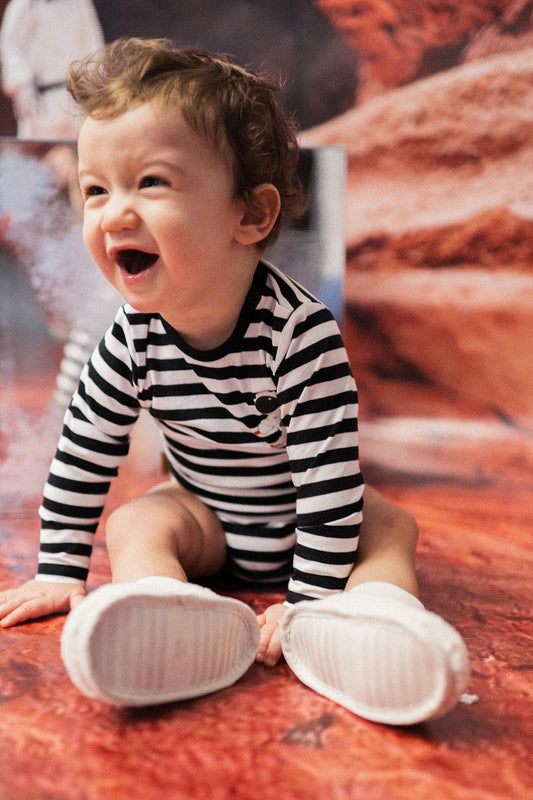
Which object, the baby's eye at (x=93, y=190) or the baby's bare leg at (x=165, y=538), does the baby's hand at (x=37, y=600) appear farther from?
the baby's eye at (x=93, y=190)

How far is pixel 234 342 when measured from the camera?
720mm

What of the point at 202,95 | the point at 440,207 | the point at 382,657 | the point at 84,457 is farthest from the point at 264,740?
the point at 440,207

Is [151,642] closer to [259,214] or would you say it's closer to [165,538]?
[165,538]

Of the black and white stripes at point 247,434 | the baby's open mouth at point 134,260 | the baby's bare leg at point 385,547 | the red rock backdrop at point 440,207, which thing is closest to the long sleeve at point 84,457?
the black and white stripes at point 247,434

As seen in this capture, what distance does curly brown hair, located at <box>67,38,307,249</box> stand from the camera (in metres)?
0.63

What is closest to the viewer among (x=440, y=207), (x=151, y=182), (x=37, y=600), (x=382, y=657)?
(x=382, y=657)

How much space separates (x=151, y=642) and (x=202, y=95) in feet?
1.36

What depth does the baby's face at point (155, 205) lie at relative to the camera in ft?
2.04

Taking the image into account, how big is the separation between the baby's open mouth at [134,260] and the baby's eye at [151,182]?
0.06m

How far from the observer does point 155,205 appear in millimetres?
627

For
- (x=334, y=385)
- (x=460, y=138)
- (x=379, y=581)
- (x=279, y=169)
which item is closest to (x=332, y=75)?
(x=460, y=138)

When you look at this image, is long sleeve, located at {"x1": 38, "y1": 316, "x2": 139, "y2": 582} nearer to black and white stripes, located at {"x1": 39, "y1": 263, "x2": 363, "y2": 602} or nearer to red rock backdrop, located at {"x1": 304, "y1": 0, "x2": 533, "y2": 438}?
black and white stripes, located at {"x1": 39, "y1": 263, "x2": 363, "y2": 602}

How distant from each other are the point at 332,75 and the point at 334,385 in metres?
0.92

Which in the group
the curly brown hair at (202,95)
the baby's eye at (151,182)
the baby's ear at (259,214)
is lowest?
the baby's ear at (259,214)
